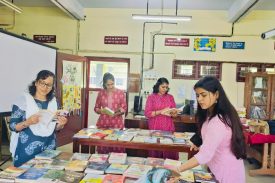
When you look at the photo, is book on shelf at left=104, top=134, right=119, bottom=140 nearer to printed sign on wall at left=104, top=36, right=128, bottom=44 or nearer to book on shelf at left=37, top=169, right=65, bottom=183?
book on shelf at left=37, top=169, right=65, bottom=183

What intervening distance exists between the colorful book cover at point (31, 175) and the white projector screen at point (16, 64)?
135cm

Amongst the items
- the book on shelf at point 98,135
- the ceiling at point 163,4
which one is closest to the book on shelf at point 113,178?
the book on shelf at point 98,135

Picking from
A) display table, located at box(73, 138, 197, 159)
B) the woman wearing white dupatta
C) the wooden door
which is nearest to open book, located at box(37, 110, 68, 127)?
the woman wearing white dupatta

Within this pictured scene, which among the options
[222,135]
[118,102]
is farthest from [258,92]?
[222,135]

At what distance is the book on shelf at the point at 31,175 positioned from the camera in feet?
5.94

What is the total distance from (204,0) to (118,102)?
310 cm

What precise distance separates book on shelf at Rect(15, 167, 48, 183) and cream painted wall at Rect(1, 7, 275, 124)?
16.0ft

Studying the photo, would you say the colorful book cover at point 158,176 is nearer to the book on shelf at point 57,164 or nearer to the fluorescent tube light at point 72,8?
the book on shelf at point 57,164

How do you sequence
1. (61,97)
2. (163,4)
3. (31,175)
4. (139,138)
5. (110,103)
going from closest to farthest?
(31,175) < (139,138) < (110,103) < (61,97) < (163,4)

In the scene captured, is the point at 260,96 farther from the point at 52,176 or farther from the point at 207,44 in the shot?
the point at 52,176

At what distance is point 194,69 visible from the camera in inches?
265

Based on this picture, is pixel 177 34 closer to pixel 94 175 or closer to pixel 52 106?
pixel 52 106

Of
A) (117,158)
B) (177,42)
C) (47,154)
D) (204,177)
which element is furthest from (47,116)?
(177,42)

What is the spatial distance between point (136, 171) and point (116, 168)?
0.16 m
